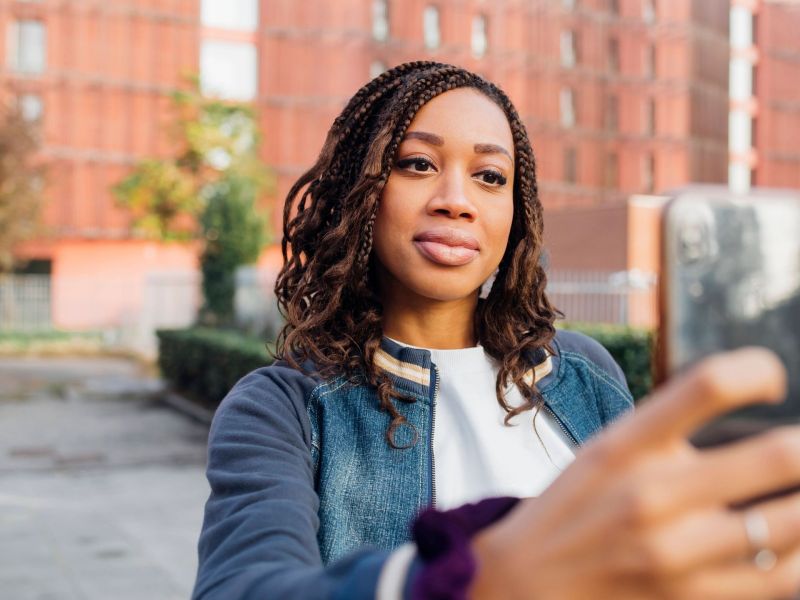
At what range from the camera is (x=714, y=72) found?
134ft

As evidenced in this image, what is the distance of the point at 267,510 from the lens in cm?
106

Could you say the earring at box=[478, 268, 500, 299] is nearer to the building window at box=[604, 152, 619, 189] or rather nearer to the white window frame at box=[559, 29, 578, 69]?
the white window frame at box=[559, 29, 578, 69]

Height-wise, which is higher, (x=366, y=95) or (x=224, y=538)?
(x=366, y=95)

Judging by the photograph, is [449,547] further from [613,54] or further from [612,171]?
[613,54]

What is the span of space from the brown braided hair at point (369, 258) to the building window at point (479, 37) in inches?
1389

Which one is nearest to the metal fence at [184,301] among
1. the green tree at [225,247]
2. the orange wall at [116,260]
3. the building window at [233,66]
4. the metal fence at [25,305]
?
the metal fence at [25,305]

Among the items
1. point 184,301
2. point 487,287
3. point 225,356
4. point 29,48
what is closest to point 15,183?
point 184,301

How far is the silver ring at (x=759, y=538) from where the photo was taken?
56 cm

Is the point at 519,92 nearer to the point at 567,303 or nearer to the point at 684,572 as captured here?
the point at 567,303

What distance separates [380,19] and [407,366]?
34505 mm

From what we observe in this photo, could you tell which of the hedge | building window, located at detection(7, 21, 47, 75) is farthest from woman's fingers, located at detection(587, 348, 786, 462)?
building window, located at detection(7, 21, 47, 75)

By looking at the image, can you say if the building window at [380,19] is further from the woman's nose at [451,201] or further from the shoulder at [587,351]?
the woman's nose at [451,201]

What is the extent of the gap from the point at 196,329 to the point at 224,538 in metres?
12.8

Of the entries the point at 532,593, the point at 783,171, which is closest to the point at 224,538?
the point at 532,593
